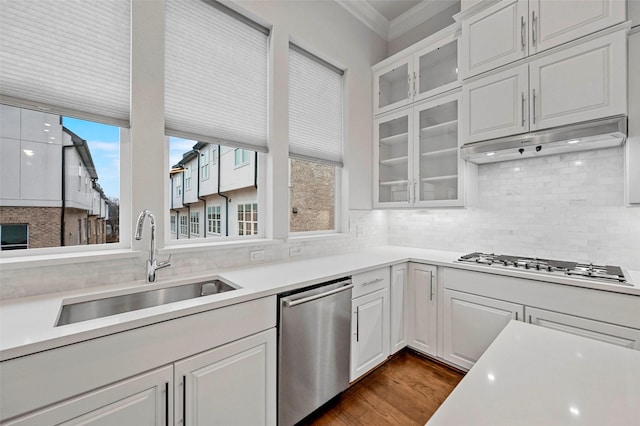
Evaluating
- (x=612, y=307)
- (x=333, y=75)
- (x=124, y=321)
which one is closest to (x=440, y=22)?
(x=333, y=75)

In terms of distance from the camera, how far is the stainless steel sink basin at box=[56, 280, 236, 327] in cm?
138

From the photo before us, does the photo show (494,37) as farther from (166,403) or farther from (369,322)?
(166,403)

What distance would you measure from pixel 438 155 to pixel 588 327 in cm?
171

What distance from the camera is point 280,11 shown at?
2316 millimetres

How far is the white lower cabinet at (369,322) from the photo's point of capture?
82.5 inches

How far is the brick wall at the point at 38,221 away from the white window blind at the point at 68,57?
0.53m

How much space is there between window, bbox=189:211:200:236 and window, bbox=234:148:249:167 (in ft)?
1.73

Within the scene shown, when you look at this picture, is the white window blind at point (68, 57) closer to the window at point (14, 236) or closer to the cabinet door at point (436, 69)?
the window at point (14, 236)

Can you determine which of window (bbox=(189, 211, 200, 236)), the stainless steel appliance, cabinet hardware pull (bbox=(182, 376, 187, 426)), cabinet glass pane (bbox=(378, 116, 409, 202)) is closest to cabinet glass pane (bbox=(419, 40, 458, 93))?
cabinet glass pane (bbox=(378, 116, 409, 202))

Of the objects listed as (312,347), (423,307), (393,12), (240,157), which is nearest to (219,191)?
(240,157)

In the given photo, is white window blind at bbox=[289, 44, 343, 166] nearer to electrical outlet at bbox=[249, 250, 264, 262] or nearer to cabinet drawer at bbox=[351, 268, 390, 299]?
electrical outlet at bbox=[249, 250, 264, 262]

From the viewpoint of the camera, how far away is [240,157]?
92.5 inches

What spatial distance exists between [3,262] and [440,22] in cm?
394

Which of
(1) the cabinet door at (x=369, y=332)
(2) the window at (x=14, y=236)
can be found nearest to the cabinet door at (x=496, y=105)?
(1) the cabinet door at (x=369, y=332)
